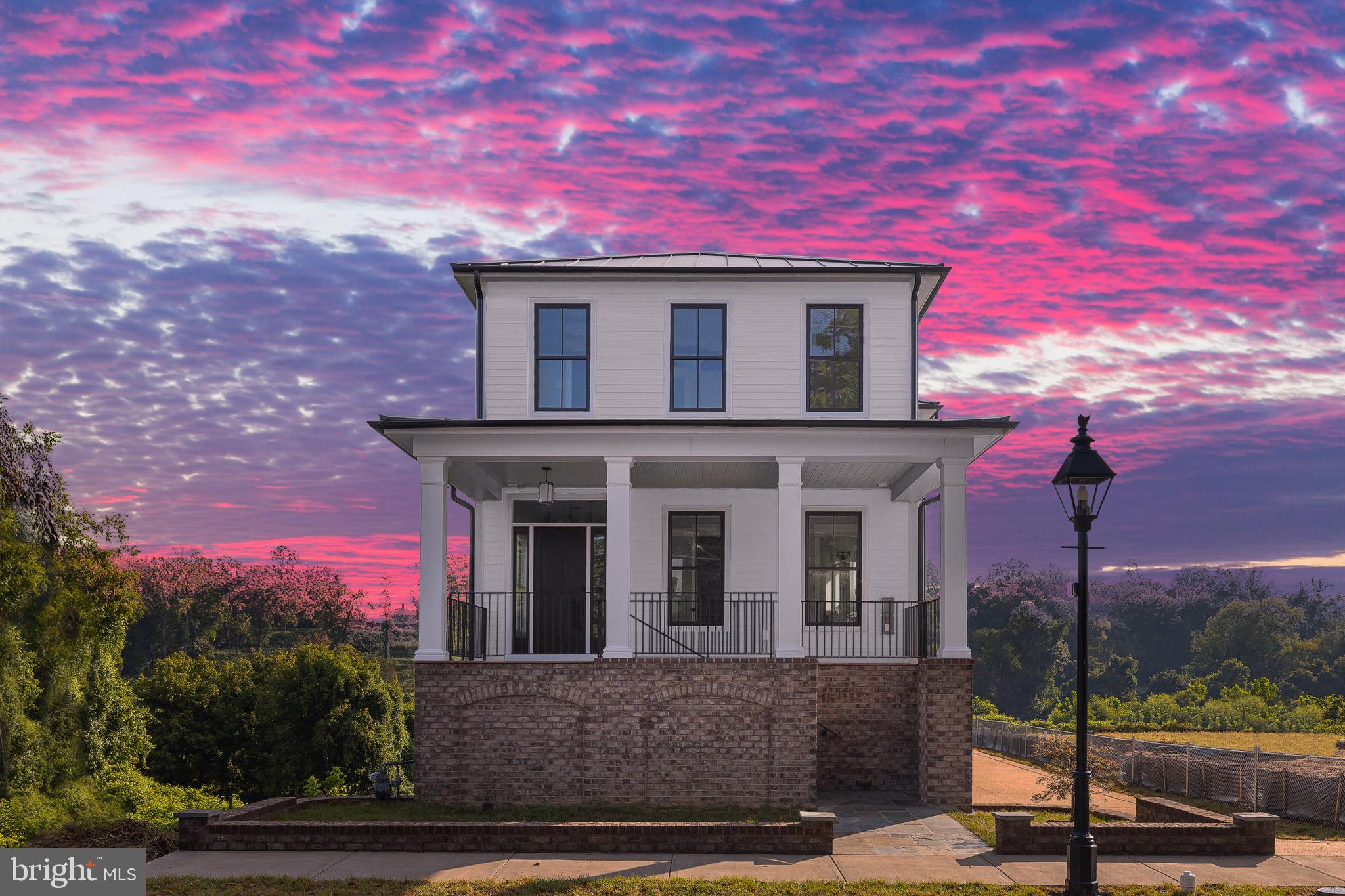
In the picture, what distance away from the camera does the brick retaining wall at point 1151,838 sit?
Answer: 1370cm

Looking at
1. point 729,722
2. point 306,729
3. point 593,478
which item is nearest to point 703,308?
point 593,478

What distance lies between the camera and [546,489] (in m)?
19.0

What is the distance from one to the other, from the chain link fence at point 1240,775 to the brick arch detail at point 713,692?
954 cm

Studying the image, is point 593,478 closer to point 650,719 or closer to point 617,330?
point 617,330

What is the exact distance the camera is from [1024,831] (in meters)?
13.7

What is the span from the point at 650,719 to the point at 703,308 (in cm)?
729

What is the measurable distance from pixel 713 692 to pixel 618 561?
244 cm

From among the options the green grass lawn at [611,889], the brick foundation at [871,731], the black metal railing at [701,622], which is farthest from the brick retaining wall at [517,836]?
the black metal railing at [701,622]

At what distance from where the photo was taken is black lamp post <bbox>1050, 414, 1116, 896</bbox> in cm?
1153

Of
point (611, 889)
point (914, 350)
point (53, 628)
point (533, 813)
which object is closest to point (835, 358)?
point (914, 350)

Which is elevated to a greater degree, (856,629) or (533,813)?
(856,629)

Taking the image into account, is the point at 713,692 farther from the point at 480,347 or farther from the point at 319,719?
the point at 319,719

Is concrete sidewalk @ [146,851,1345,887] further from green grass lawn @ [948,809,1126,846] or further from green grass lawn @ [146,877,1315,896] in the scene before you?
green grass lawn @ [948,809,1126,846]

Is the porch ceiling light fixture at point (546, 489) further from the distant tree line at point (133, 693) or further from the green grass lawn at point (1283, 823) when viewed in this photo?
the green grass lawn at point (1283, 823)
